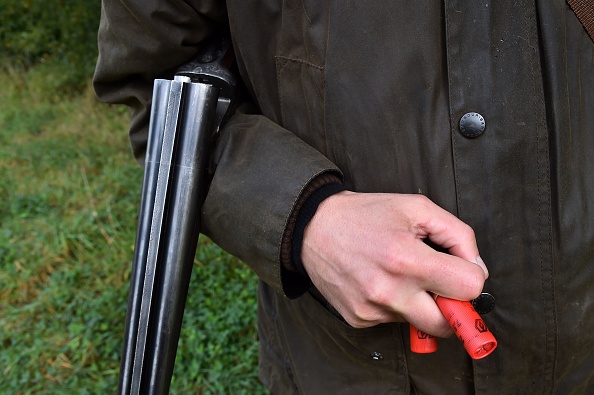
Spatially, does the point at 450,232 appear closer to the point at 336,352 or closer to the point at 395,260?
the point at 395,260

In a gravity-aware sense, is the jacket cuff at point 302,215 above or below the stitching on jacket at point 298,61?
below

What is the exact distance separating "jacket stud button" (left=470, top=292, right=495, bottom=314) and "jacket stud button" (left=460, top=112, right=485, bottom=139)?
0.90 ft

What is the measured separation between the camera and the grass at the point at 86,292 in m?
2.91

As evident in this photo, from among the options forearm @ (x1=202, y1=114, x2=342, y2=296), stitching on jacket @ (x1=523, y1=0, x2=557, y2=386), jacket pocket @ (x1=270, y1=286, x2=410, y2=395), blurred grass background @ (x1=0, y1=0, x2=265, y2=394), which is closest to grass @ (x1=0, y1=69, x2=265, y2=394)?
blurred grass background @ (x1=0, y1=0, x2=265, y2=394)

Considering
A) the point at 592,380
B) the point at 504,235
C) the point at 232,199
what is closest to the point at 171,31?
the point at 232,199

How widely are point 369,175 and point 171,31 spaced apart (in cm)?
52

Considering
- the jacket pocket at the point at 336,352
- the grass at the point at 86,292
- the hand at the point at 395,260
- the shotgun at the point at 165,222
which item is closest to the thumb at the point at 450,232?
the hand at the point at 395,260

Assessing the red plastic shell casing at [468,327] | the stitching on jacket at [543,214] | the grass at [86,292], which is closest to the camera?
the red plastic shell casing at [468,327]

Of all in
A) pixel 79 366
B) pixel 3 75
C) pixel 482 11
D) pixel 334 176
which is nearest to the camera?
pixel 482 11

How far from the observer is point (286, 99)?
3.87 ft

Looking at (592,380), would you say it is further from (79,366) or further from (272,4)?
(79,366)

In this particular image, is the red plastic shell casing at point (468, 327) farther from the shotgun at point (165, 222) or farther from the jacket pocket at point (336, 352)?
the shotgun at point (165, 222)

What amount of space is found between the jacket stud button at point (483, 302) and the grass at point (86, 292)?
200cm

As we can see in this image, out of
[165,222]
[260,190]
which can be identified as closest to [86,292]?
[165,222]
